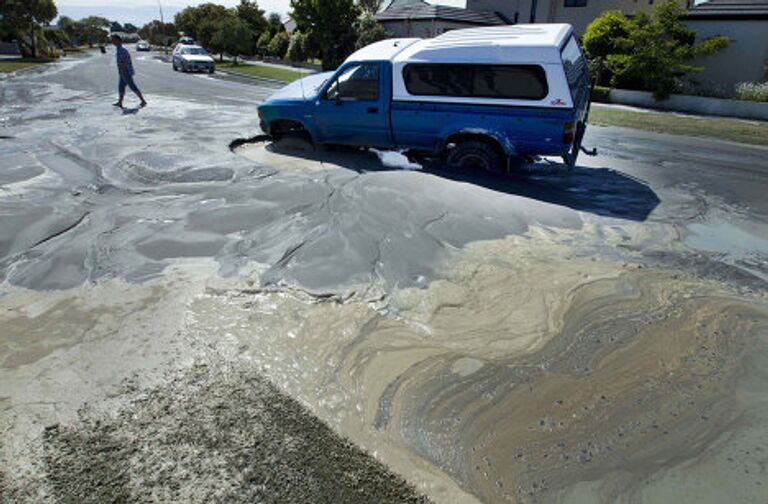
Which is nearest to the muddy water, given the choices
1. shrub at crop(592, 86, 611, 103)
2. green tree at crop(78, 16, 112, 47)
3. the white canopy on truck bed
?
the white canopy on truck bed

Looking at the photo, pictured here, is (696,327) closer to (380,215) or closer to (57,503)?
(380,215)

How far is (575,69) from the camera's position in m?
8.04

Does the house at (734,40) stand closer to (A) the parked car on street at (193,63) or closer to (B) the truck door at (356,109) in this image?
(B) the truck door at (356,109)

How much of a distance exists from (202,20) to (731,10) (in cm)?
4594

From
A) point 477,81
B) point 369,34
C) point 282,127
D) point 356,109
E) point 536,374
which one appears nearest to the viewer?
Answer: point 536,374

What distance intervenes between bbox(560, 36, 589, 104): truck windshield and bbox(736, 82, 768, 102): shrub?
12856mm

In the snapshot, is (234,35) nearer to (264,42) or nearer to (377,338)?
(264,42)

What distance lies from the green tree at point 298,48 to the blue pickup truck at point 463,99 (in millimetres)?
27569

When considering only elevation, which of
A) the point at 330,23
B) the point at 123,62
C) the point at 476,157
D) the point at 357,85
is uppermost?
the point at 330,23

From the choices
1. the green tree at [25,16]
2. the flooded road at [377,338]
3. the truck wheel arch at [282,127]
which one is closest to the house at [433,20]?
the green tree at [25,16]

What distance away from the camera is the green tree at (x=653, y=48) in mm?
19609

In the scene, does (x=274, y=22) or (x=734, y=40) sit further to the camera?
(x=274, y=22)

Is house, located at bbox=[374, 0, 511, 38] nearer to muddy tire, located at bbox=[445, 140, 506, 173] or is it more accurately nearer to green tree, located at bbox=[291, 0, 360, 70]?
green tree, located at bbox=[291, 0, 360, 70]

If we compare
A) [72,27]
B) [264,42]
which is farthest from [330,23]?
[72,27]
